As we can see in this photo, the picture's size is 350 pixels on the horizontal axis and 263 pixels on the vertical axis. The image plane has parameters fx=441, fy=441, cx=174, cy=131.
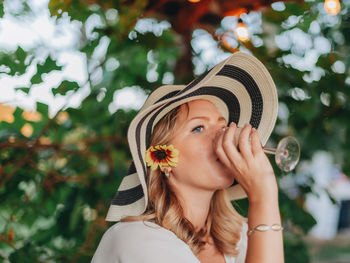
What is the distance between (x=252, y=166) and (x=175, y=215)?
1.09 ft

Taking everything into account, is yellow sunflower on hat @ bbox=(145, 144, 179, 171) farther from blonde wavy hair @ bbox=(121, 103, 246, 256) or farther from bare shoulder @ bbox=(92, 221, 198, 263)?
bare shoulder @ bbox=(92, 221, 198, 263)

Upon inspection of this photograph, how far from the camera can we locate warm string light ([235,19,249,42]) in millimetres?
2254

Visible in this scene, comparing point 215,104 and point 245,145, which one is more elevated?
point 215,104

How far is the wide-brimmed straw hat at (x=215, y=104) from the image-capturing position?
1450 mm

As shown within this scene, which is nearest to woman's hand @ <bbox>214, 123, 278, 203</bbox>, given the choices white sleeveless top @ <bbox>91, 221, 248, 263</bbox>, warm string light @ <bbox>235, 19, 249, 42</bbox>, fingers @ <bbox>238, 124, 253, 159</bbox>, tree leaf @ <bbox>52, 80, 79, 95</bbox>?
fingers @ <bbox>238, 124, 253, 159</bbox>

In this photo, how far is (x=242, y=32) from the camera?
2268 mm

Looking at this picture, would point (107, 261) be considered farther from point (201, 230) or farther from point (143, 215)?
point (201, 230)

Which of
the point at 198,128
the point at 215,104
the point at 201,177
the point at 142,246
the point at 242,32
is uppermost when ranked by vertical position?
the point at 242,32

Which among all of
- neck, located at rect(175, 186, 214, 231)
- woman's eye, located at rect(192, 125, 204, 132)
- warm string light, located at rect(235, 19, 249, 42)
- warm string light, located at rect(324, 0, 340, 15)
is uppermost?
warm string light, located at rect(324, 0, 340, 15)

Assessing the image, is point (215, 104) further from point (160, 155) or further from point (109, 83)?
point (109, 83)

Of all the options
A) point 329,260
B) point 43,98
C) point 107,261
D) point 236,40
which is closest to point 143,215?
point 107,261

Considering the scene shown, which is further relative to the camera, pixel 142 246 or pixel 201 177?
pixel 201 177

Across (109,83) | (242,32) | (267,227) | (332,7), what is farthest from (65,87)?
(332,7)

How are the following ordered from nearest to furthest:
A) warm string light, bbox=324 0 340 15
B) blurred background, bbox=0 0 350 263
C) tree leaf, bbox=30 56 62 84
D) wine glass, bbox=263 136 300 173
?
wine glass, bbox=263 136 300 173 → tree leaf, bbox=30 56 62 84 → blurred background, bbox=0 0 350 263 → warm string light, bbox=324 0 340 15
